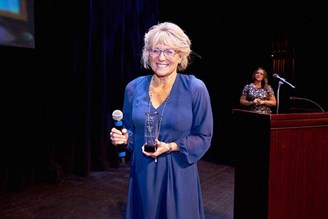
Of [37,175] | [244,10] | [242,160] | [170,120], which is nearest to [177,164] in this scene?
[170,120]

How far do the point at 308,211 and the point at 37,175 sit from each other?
3.78 m

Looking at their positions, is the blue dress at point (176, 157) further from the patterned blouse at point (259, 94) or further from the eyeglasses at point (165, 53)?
the patterned blouse at point (259, 94)

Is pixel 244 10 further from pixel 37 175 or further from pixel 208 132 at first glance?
pixel 208 132

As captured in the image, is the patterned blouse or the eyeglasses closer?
the eyeglasses

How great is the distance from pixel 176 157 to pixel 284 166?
36.0 inches

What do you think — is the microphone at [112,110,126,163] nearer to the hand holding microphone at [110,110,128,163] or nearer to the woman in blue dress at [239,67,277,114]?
the hand holding microphone at [110,110,128,163]

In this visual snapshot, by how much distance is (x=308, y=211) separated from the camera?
7.97ft

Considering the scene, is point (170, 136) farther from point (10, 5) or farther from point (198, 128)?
point (10, 5)

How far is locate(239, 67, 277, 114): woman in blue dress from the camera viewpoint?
515 cm

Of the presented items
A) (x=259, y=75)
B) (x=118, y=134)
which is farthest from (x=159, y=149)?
(x=259, y=75)

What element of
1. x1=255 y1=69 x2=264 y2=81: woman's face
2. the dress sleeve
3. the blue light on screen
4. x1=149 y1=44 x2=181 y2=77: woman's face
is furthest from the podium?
the blue light on screen

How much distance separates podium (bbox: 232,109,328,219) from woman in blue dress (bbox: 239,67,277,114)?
8.85ft

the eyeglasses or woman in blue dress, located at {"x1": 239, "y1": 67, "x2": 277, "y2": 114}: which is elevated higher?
the eyeglasses

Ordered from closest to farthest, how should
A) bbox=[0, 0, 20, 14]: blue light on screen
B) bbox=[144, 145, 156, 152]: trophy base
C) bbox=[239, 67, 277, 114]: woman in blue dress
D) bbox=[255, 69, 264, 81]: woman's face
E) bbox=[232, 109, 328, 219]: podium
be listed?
bbox=[144, 145, 156, 152]: trophy base < bbox=[232, 109, 328, 219]: podium < bbox=[0, 0, 20, 14]: blue light on screen < bbox=[239, 67, 277, 114]: woman in blue dress < bbox=[255, 69, 264, 81]: woman's face
